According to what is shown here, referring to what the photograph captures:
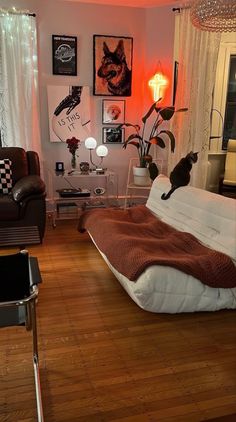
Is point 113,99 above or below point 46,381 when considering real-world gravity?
above

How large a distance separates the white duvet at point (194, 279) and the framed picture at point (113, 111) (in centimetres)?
228

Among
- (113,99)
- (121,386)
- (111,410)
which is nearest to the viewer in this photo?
(111,410)

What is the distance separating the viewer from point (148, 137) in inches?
196

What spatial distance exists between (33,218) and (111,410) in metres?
2.30

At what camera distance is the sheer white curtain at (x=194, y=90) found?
4.43 meters

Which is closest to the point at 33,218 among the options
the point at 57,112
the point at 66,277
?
the point at 66,277

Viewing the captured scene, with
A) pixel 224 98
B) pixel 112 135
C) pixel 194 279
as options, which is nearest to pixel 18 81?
pixel 112 135

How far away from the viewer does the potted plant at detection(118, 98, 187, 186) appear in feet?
14.5

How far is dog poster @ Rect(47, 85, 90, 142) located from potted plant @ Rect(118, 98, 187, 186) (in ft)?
1.75

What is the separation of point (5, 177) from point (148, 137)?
2.06 meters

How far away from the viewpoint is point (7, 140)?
4480 mm

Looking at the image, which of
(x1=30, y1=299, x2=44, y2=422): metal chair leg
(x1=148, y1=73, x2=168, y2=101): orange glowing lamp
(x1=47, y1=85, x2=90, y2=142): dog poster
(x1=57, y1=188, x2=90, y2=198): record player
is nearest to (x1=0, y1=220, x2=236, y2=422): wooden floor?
(x1=30, y1=299, x2=44, y2=422): metal chair leg

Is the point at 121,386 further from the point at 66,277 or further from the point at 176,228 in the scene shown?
the point at 176,228

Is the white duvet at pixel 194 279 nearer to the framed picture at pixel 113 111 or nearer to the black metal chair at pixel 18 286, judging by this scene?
the black metal chair at pixel 18 286
